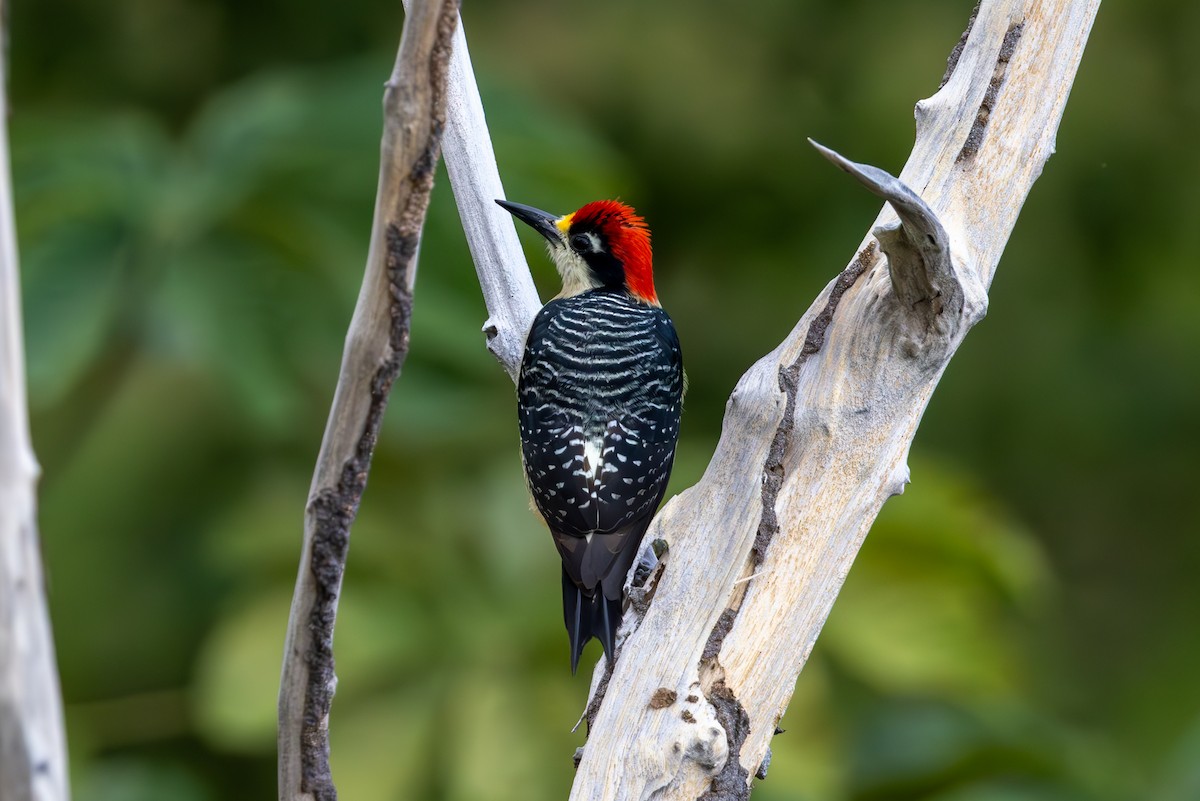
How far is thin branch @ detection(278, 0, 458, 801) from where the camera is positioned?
181 cm

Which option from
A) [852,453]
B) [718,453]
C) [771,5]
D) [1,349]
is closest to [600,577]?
[718,453]

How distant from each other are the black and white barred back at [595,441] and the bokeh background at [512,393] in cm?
148

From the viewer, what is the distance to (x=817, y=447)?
2.57m

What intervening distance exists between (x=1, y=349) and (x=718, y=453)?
4.93 ft

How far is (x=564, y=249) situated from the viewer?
151 inches

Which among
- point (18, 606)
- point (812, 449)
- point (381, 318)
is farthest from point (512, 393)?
point (18, 606)

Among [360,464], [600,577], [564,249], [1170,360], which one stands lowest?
[600,577]

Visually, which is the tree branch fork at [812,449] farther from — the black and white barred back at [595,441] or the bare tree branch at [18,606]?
the bare tree branch at [18,606]

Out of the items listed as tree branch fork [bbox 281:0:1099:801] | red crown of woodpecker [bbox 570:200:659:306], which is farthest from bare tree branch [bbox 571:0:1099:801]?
red crown of woodpecker [bbox 570:200:659:306]

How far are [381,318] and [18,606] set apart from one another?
599mm

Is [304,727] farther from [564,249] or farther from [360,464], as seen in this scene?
[564,249]

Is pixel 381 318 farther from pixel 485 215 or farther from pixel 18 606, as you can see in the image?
pixel 485 215

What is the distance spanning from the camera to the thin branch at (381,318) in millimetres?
1814

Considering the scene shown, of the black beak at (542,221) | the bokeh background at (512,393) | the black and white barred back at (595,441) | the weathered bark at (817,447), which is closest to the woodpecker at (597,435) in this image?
the black and white barred back at (595,441)
